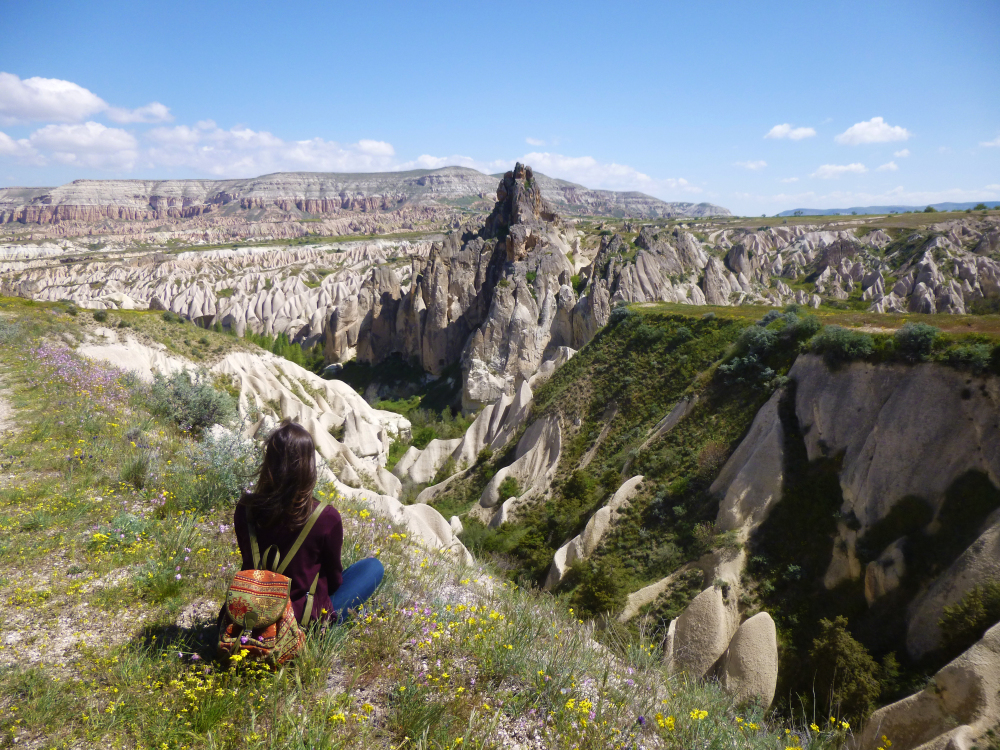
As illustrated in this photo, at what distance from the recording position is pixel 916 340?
1473 cm

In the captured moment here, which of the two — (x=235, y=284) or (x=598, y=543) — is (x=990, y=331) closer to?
(x=598, y=543)

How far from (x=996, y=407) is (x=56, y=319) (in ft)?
113

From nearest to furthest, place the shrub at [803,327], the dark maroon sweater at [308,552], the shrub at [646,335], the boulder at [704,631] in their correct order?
the dark maroon sweater at [308,552], the boulder at [704,631], the shrub at [803,327], the shrub at [646,335]

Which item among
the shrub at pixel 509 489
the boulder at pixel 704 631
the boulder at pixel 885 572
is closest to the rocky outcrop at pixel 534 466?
the shrub at pixel 509 489

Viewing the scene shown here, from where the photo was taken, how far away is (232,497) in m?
6.66

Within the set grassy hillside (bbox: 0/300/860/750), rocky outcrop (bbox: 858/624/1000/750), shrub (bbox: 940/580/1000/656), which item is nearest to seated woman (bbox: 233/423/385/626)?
grassy hillside (bbox: 0/300/860/750)

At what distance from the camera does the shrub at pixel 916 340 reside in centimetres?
1451

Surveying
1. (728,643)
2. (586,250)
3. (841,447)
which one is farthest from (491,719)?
(586,250)

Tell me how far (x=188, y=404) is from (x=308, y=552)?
10449 millimetres

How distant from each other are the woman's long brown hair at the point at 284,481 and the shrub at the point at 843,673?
12.1 meters

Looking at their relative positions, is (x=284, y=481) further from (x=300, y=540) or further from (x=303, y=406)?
(x=303, y=406)

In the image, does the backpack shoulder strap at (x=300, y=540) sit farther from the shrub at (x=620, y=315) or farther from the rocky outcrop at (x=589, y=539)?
the shrub at (x=620, y=315)

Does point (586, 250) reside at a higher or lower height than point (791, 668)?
higher

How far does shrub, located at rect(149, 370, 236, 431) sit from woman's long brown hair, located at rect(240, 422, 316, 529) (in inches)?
369
